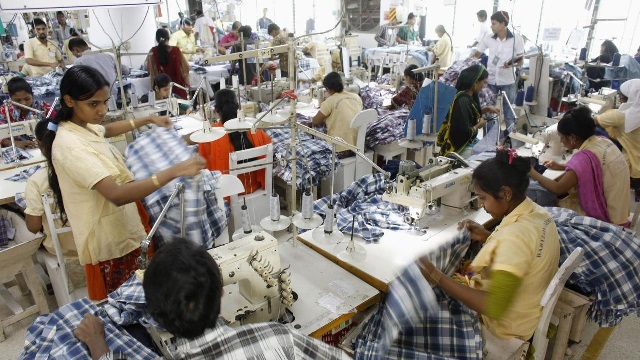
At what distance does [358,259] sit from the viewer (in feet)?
6.80

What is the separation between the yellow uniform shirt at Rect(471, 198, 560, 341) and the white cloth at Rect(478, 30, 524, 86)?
4441 millimetres

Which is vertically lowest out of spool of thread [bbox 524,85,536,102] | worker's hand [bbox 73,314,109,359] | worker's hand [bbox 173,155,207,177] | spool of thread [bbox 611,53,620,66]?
worker's hand [bbox 73,314,109,359]

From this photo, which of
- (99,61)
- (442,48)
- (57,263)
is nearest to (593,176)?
(57,263)

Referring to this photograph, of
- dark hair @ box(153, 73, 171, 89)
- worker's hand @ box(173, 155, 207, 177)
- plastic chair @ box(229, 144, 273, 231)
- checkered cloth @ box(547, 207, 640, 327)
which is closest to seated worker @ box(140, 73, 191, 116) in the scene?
dark hair @ box(153, 73, 171, 89)

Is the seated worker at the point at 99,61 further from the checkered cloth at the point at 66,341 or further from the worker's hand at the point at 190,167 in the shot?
the checkered cloth at the point at 66,341

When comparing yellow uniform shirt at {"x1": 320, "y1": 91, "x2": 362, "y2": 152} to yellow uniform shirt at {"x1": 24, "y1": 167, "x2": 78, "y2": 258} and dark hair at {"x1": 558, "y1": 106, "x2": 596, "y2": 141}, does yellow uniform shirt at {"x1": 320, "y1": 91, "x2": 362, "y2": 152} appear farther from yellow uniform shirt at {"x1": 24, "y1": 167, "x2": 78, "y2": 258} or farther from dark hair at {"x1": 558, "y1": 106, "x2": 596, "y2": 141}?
yellow uniform shirt at {"x1": 24, "y1": 167, "x2": 78, "y2": 258}

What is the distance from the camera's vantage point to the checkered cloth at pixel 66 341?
4.71ft

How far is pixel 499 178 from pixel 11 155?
11.4ft

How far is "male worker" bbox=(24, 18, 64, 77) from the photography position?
6312 mm

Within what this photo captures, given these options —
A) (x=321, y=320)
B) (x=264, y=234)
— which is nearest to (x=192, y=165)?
(x=264, y=234)

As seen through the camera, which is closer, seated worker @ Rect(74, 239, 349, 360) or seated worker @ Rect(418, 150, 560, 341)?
seated worker @ Rect(74, 239, 349, 360)

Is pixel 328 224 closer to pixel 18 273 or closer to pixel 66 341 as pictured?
pixel 66 341

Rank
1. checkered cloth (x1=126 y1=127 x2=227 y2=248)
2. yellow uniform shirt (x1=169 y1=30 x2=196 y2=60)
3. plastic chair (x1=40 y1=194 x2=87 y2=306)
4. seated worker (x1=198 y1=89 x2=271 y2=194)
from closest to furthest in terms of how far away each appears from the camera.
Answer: checkered cloth (x1=126 y1=127 x2=227 y2=248) < plastic chair (x1=40 y1=194 x2=87 y2=306) < seated worker (x1=198 y1=89 x2=271 y2=194) < yellow uniform shirt (x1=169 y1=30 x2=196 y2=60)

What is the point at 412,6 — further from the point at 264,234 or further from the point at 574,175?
the point at 264,234
